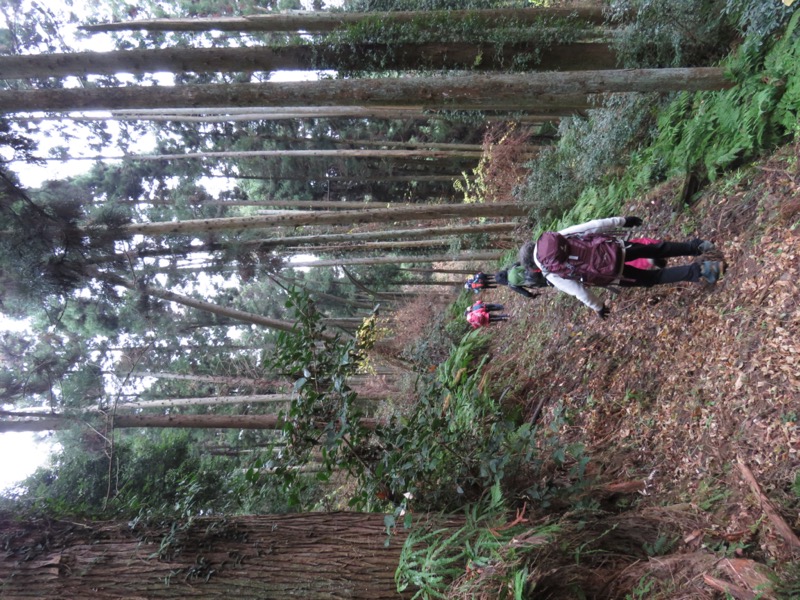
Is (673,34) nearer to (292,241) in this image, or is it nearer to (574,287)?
(574,287)

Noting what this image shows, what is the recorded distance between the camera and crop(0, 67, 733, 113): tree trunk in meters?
5.14

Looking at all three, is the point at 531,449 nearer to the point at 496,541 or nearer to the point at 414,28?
the point at 496,541

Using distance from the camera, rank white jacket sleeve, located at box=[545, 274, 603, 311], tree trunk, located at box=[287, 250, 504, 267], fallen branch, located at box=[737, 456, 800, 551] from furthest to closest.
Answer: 1. tree trunk, located at box=[287, 250, 504, 267]
2. white jacket sleeve, located at box=[545, 274, 603, 311]
3. fallen branch, located at box=[737, 456, 800, 551]

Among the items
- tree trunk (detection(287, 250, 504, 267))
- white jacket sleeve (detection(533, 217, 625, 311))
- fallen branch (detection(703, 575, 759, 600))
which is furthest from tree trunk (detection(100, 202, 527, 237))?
tree trunk (detection(287, 250, 504, 267))

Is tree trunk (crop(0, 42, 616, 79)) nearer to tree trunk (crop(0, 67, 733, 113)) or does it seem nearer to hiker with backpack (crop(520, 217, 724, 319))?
tree trunk (crop(0, 67, 733, 113))

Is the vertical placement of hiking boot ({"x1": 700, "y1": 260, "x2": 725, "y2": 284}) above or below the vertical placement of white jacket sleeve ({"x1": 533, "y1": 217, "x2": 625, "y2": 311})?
below

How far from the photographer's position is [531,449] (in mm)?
4898

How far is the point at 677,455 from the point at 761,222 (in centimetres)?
239

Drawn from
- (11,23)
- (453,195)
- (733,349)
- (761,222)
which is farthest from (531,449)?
(453,195)

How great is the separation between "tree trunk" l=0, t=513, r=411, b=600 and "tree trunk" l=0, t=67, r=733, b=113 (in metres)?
3.77

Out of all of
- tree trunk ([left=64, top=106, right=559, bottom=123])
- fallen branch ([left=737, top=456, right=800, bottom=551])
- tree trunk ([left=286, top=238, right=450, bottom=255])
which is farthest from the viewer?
tree trunk ([left=286, top=238, right=450, bottom=255])

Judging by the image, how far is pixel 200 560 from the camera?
407 cm

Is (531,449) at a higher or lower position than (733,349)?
lower

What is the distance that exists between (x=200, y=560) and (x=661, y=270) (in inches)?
196
